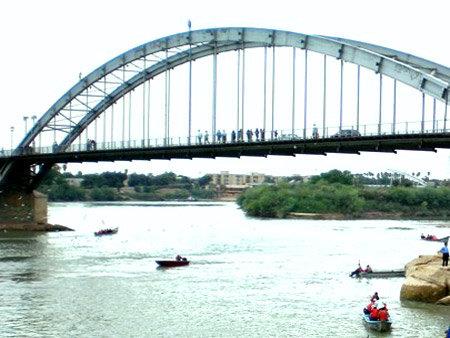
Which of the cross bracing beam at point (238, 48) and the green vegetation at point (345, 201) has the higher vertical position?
the cross bracing beam at point (238, 48)

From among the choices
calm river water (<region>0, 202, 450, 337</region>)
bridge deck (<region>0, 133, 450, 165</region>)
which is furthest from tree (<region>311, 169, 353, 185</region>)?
calm river water (<region>0, 202, 450, 337</region>)

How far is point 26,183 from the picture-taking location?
7406cm

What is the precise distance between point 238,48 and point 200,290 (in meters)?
25.0

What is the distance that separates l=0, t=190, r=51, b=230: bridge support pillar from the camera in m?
71.5

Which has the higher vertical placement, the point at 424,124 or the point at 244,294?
the point at 424,124

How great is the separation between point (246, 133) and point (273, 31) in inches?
255

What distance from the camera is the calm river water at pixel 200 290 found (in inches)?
1095

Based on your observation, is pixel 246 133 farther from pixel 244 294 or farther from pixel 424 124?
pixel 244 294

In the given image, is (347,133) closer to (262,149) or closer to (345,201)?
(262,149)

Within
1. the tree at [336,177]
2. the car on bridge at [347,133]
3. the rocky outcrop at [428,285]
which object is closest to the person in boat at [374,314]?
the rocky outcrop at [428,285]

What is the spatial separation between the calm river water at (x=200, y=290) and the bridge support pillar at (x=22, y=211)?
29.4 ft

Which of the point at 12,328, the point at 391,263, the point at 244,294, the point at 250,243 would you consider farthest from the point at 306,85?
the point at 12,328

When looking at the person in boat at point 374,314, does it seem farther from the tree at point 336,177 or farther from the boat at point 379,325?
the tree at point 336,177

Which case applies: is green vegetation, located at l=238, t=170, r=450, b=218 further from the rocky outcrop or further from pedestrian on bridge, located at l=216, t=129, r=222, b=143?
the rocky outcrop
